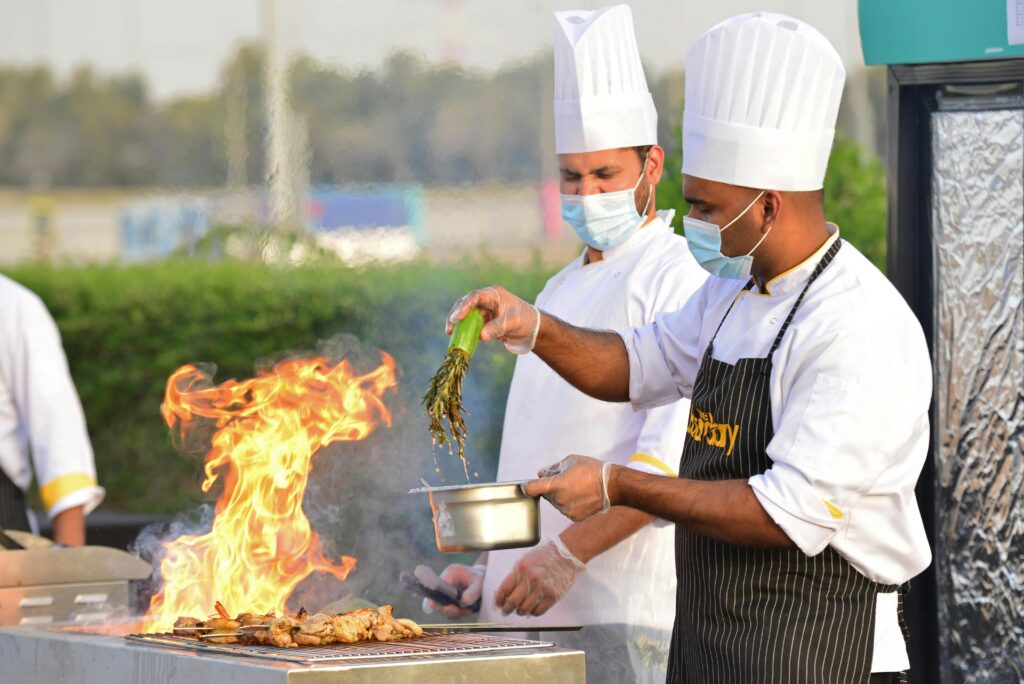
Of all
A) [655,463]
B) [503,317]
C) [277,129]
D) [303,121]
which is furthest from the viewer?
[277,129]

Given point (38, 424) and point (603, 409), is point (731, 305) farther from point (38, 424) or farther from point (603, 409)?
point (38, 424)

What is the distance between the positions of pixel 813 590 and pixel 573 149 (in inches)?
63.6

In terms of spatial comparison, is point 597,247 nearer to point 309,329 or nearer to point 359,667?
point 359,667

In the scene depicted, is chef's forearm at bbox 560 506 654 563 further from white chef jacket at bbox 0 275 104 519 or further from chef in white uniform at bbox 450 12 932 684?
white chef jacket at bbox 0 275 104 519

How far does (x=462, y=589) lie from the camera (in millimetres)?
4426

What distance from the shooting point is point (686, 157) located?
11.2 ft

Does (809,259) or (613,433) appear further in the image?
(613,433)

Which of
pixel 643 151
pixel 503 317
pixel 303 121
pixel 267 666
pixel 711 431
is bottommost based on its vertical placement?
pixel 267 666

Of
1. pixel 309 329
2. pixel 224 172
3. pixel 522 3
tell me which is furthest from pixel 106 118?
pixel 522 3

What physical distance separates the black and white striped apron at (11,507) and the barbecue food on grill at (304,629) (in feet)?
6.46

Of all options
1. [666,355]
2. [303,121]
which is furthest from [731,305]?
[303,121]

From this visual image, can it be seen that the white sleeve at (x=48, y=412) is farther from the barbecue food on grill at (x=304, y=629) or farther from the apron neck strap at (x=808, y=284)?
the apron neck strap at (x=808, y=284)

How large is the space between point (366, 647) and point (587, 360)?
98cm

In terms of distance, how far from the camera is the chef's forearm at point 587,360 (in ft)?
12.4
